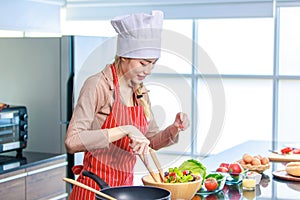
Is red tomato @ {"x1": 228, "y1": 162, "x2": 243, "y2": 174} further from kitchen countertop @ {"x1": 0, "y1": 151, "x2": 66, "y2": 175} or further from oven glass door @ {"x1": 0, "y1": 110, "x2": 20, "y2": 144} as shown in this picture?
oven glass door @ {"x1": 0, "y1": 110, "x2": 20, "y2": 144}

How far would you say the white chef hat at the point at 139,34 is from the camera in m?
2.62

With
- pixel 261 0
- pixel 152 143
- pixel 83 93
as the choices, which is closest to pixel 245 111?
pixel 261 0

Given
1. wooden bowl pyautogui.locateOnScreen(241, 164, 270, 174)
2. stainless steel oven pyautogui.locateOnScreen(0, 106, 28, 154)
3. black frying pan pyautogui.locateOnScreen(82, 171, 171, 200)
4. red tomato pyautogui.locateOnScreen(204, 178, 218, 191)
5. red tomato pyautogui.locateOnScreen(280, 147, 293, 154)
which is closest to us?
black frying pan pyautogui.locateOnScreen(82, 171, 171, 200)

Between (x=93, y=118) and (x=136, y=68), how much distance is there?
0.97 ft

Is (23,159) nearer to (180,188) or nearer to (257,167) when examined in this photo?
(257,167)

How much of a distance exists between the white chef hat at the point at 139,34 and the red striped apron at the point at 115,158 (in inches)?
7.1

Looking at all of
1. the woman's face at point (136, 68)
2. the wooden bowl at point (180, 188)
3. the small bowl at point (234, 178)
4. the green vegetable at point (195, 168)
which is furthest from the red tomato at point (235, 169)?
the woman's face at point (136, 68)

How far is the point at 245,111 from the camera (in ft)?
21.2

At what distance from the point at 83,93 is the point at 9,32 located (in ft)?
9.18

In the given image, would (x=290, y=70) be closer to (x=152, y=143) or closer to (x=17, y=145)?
(x=17, y=145)

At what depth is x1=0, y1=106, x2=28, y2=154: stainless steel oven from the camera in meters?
4.41

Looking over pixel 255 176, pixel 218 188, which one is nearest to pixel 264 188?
pixel 255 176

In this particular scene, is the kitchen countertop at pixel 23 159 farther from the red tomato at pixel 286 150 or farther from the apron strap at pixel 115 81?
the red tomato at pixel 286 150

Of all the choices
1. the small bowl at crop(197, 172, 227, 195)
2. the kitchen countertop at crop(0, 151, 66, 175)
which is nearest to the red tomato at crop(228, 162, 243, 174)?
the small bowl at crop(197, 172, 227, 195)
